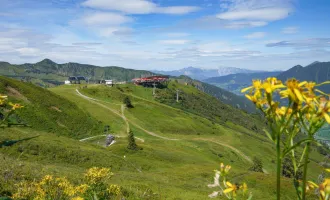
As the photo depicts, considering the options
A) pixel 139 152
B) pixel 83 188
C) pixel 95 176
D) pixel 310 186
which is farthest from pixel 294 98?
pixel 139 152

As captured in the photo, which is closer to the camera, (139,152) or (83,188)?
(83,188)

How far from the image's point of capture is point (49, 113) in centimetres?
8169

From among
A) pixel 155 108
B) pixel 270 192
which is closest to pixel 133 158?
pixel 270 192

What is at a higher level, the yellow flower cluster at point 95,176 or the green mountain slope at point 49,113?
the yellow flower cluster at point 95,176

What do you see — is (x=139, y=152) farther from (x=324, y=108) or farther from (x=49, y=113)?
(x=324, y=108)

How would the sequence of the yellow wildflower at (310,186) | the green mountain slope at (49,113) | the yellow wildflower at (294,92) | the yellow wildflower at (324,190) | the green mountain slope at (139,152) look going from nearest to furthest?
the yellow wildflower at (294,92), the yellow wildflower at (324,190), the yellow wildflower at (310,186), the green mountain slope at (139,152), the green mountain slope at (49,113)

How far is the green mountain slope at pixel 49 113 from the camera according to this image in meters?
74.8

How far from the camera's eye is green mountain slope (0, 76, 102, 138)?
74.8 m

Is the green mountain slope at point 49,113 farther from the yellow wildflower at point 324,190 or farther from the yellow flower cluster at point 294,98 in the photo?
the yellow wildflower at point 324,190

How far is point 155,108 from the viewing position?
13062 cm

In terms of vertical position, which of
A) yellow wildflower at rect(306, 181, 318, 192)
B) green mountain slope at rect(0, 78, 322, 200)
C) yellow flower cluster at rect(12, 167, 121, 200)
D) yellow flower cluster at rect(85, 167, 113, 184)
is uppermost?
yellow wildflower at rect(306, 181, 318, 192)

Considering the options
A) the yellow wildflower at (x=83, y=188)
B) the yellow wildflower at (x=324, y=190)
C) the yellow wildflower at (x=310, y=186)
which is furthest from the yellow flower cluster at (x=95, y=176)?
the yellow wildflower at (x=324, y=190)

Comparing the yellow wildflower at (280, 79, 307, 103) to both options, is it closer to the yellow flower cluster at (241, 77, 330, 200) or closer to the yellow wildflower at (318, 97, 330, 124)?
the yellow flower cluster at (241, 77, 330, 200)

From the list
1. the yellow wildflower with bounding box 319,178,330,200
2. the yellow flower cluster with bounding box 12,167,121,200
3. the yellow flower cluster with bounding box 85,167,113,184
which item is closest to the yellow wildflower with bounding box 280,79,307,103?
the yellow wildflower with bounding box 319,178,330,200
